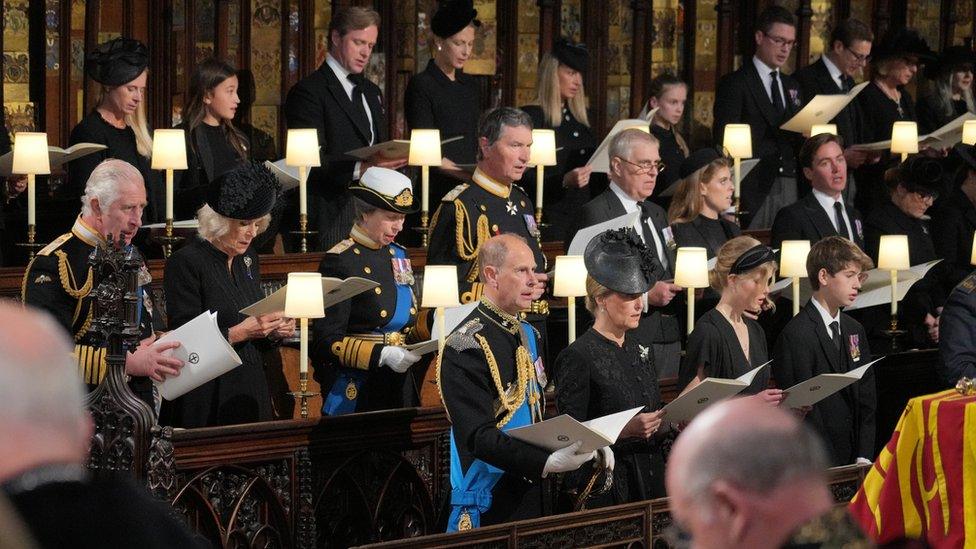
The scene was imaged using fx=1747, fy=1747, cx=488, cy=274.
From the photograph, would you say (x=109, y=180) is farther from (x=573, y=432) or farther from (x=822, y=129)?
(x=822, y=129)

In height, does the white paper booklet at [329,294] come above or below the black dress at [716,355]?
above

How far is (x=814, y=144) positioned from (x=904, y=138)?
102cm

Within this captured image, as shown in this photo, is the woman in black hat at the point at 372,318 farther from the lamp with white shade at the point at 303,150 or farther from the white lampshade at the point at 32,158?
the white lampshade at the point at 32,158

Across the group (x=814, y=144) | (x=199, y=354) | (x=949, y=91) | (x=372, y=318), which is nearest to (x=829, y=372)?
(x=372, y=318)

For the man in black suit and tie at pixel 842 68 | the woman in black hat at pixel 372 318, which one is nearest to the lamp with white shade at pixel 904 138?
the man in black suit and tie at pixel 842 68

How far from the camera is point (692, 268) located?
6.98m

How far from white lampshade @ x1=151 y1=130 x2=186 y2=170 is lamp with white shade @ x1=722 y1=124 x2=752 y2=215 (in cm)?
295

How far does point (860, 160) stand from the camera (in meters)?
9.58

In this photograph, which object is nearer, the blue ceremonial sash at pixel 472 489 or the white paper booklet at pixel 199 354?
the blue ceremonial sash at pixel 472 489

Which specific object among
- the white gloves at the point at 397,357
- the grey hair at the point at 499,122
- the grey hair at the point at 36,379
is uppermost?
the grey hair at the point at 499,122

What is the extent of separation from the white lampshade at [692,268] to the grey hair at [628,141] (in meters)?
0.63

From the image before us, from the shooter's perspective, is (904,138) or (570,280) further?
(904,138)

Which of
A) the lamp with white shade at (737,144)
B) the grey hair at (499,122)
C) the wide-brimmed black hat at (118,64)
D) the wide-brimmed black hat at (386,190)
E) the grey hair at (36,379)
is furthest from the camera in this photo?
the lamp with white shade at (737,144)

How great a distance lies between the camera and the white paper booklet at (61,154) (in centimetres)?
712
